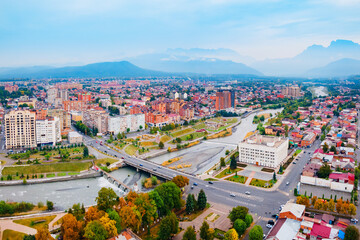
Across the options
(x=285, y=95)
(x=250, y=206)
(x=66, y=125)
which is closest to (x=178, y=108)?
(x=66, y=125)

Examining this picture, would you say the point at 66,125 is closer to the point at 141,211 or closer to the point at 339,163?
the point at 141,211

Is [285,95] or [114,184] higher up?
[285,95]

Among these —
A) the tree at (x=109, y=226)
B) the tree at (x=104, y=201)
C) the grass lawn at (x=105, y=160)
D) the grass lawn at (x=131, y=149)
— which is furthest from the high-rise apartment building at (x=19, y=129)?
the tree at (x=109, y=226)

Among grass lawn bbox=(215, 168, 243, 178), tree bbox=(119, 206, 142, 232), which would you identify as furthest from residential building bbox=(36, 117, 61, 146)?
tree bbox=(119, 206, 142, 232)

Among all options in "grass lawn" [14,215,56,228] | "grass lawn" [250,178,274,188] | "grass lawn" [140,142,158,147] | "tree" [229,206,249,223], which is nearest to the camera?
"tree" [229,206,249,223]

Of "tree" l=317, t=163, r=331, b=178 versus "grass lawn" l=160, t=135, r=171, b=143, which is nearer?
"tree" l=317, t=163, r=331, b=178

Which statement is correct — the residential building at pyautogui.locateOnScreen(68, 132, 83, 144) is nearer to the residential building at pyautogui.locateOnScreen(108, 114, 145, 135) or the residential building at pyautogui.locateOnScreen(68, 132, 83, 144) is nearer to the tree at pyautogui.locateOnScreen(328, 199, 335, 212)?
the residential building at pyautogui.locateOnScreen(108, 114, 145, 135)
